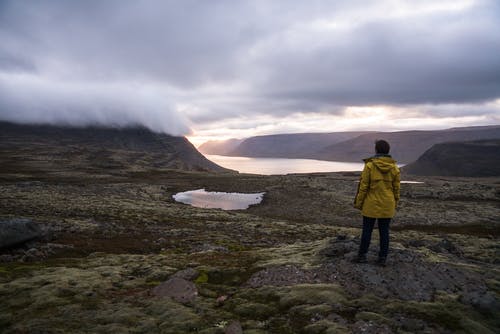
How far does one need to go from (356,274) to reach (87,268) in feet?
39.6

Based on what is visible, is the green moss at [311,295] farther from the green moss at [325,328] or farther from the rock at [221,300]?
the rock at [221,300]

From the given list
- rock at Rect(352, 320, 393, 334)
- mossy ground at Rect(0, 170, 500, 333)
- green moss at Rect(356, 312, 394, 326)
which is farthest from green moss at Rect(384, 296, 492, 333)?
rock at Rect(352, 320, 393, 334)

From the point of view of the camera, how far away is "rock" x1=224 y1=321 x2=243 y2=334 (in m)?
8.62

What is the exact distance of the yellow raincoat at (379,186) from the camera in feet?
36.7

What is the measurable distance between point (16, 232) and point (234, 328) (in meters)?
16.3

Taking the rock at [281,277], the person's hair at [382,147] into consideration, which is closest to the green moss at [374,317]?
the rock at [281,277]

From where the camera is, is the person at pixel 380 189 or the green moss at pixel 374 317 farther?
the person at pixel 380 189

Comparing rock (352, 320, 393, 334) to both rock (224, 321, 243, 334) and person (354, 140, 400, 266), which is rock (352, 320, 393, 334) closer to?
rock (224, 321, 243, 334)

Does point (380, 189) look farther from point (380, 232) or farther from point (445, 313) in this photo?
point (445, 313)

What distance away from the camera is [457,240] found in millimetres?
29625

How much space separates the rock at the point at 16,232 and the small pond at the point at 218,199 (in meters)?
36.7

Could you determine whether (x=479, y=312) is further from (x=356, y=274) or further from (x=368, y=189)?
(x=368, y=189)

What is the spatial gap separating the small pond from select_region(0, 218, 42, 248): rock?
36.7 metres

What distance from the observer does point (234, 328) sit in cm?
874
